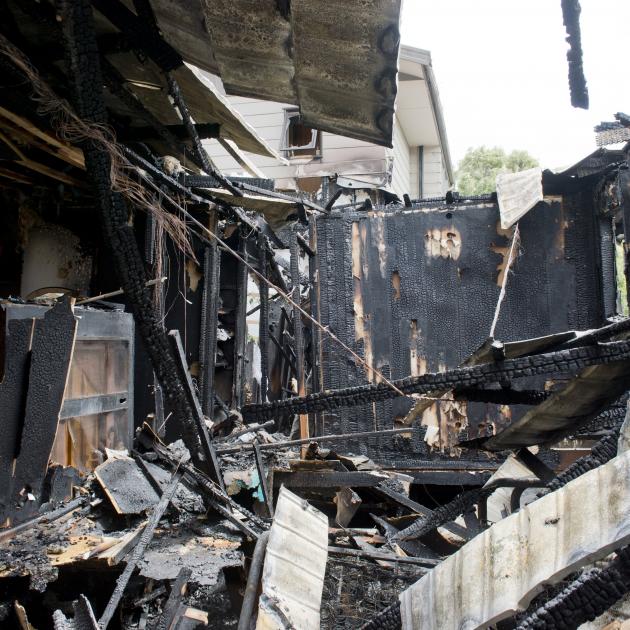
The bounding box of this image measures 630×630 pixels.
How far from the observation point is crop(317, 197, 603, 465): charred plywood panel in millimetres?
6395

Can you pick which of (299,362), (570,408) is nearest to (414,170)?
(299,362)

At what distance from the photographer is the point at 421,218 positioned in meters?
6.66

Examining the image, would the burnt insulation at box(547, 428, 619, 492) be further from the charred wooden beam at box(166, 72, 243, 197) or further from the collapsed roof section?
the charred wooden beam at box(166, 72, 243, 197)

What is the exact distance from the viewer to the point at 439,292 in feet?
21.7

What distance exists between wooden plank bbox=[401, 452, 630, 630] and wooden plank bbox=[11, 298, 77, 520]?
136 inches

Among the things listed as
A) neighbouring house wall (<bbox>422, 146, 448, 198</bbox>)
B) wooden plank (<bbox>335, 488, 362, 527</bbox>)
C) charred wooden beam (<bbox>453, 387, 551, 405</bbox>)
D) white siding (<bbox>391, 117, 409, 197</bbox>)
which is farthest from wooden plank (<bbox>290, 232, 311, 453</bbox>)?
neighbouring house wall (<bbox>422, 146, 448, 198</bbox>)

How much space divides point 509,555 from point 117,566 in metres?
3.00

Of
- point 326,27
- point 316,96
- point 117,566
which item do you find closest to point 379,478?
point 117,566

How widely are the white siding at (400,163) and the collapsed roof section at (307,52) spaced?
1206 centimetres

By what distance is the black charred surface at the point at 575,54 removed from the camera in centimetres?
284

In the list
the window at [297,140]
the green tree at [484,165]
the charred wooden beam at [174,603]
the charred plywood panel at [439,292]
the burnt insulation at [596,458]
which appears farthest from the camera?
the green tree at [484,165]

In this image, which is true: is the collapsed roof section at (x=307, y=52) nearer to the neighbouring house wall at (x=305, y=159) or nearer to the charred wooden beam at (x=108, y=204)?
the charred wooden beam at (x=108, y=204)

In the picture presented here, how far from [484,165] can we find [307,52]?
87.5 feet

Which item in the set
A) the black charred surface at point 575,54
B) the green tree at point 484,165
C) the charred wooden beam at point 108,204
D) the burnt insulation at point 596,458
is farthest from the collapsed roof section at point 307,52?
the green tree at point 484,165
